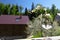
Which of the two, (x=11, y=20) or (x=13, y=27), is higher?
(x=11, y=20)

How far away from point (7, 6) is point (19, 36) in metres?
20.5

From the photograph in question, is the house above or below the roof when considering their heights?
below

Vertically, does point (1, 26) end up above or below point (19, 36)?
above

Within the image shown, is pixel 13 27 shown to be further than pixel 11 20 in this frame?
No

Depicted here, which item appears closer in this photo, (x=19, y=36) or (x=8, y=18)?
(x=19, y=36)

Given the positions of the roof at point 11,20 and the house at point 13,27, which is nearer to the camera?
the house at point 13,27

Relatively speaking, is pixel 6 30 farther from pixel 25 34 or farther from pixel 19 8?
pixel 19 8

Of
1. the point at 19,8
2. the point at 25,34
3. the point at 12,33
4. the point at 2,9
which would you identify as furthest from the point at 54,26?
the point at 19,8

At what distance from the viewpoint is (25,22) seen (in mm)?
25453

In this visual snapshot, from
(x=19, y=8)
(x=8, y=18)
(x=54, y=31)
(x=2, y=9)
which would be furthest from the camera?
(x=19, y=8)

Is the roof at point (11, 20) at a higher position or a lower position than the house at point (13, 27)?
higher

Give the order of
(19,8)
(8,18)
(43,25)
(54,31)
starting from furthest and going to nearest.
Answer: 1. (19,8)
2. (8,18)
3. (43,25)
4. (54,31)

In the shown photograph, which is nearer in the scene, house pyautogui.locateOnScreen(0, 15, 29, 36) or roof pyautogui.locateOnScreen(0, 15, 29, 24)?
house pyautogui.locateOnScreen(0, 15, 29, 36)

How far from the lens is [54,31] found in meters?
22.7
